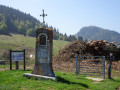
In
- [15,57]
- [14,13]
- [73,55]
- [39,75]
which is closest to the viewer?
[39,75]

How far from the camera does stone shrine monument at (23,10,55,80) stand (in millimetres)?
7945

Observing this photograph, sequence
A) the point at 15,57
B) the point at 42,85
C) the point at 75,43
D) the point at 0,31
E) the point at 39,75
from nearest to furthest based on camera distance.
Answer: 1. the point at 42,85
2. the point at 39,75
3. the point at 15,57
4. the point at 75,43
5. the point at 0,31

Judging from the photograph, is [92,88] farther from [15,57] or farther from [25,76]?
[15,57]

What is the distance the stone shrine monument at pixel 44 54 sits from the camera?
7.95m

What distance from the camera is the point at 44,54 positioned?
317 inches

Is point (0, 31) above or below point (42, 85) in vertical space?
above

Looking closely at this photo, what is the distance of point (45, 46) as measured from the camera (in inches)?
319

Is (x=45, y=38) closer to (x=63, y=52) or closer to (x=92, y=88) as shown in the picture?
(x=92, y=88)

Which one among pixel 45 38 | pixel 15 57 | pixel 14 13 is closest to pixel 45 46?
pixel 45 38

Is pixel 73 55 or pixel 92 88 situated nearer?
pixel 92 88

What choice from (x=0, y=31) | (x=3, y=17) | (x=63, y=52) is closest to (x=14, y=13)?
(x=3, y=17)

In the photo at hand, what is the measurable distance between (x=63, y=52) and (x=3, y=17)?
14634 centimetres

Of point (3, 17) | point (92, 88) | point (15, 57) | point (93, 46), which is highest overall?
point (3, 17)

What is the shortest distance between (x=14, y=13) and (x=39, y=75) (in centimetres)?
19285
